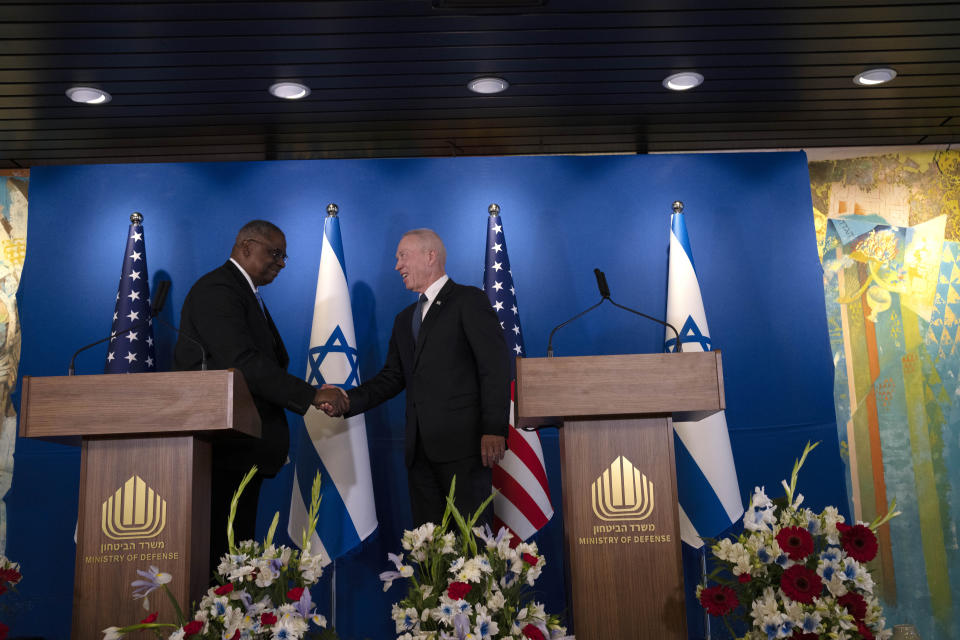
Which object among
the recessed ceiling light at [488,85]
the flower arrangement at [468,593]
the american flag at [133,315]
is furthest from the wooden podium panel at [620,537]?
the american flag at [133,315]

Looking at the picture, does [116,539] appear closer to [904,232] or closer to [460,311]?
[460,311]

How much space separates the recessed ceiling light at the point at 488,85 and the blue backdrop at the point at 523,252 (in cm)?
69

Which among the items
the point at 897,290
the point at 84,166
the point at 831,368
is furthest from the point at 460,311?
the point at 897,290

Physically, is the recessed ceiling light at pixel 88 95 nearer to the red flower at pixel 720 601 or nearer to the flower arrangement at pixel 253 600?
the flower arrangement at pixel 253 600

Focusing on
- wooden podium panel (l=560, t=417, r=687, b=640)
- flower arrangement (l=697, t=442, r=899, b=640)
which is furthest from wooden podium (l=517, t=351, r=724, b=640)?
flower arrangement (l=697, t=442, r=899, b=640)

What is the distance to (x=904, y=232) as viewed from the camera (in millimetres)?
5648

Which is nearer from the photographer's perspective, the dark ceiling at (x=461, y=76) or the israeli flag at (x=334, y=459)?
the dark ceiling at (x=461, y=76)

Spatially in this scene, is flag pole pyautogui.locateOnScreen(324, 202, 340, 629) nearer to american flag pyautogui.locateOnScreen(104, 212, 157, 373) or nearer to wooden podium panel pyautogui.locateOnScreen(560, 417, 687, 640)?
american flag pyautogui.locateOnScreen(104, 212, 157, 373)

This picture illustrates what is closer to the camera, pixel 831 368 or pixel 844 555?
pixel 844 555

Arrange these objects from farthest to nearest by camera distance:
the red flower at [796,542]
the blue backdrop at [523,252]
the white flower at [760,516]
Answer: the blue backdrop at [523,252], the white flower at [760,516], the red flower at [796,542]

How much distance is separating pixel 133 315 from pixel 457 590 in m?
3.11

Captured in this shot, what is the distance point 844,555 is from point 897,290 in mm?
3652

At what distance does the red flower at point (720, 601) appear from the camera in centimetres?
242

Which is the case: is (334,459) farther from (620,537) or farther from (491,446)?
(620,537)
